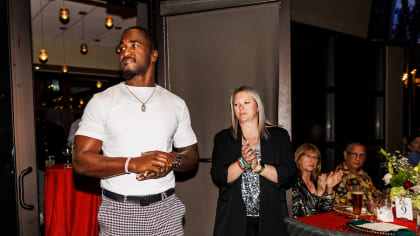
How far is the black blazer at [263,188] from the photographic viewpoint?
2.38m

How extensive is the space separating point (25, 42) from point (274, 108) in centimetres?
182

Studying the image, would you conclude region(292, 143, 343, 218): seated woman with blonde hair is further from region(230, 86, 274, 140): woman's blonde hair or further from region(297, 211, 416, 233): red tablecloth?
region(230, 86, 274, 140): woman's blonde hair

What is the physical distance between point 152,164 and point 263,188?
984mm

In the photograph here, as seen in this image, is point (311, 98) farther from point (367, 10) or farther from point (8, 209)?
point (8, 209)

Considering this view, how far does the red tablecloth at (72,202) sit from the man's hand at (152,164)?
2560mm

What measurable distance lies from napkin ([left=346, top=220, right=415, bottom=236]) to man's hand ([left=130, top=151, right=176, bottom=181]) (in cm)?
127

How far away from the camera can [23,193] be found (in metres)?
2.27

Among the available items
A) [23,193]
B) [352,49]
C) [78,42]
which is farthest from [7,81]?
[78,42]

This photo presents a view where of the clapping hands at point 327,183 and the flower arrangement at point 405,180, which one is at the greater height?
the flower arrangement at point 405,180

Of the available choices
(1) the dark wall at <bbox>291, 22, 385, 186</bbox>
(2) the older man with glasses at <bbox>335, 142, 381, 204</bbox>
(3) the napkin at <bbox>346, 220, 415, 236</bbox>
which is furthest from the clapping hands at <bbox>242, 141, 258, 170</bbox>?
(1) the dark wall at <bbox>291, 22, 385, 186</bbox>

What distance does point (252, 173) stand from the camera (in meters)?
2.48

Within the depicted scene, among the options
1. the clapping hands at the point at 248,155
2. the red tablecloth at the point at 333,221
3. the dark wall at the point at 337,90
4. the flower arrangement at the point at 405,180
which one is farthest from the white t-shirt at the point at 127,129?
the dark wall at the point at 337,90

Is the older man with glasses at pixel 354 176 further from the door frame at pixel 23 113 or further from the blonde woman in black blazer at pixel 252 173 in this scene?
the door frame at pixel 23 113

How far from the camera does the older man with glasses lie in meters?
3.66
